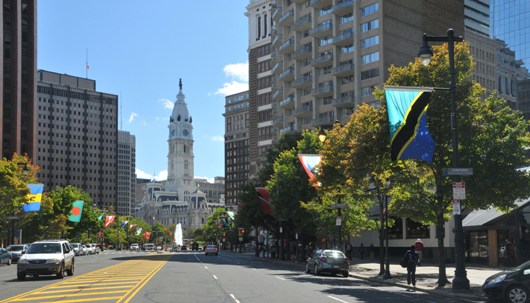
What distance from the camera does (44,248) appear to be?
32.5 metres

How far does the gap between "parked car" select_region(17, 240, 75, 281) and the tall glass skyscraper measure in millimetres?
135509

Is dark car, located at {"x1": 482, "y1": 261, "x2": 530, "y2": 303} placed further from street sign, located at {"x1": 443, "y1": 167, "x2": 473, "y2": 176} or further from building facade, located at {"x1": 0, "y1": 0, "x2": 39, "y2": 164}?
building facade, located at {"x1": 0, "y1": 0, "x2": 39, "y2": 164}

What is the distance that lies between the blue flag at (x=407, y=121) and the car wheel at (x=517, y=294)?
22.6 ft

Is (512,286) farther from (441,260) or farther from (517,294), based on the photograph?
(441,260)

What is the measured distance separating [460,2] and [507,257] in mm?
73247

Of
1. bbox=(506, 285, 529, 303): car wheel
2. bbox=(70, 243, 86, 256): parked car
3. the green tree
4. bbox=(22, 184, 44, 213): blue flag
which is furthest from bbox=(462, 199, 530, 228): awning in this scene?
bbox=(70, 243, 86, 256): parked car

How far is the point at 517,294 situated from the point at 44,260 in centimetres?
2150

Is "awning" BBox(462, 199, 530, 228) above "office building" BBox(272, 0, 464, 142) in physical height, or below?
below

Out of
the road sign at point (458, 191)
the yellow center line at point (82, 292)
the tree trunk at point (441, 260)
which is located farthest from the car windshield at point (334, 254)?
the road sign at point (458, 191)

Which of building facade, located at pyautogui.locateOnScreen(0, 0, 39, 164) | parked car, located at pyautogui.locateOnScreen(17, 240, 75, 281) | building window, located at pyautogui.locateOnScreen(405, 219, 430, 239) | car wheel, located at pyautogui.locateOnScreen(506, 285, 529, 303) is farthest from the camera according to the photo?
building facade, located at pyautogui.locateOnScreen(0, 0, 39, 164)

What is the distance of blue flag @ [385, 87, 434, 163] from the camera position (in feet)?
82.3

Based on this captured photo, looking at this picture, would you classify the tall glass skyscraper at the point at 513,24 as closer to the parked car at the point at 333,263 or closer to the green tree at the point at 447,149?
the parked car at the point at 333,263

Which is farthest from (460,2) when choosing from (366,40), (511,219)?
(511,219)

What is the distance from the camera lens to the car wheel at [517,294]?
64.0 ft
